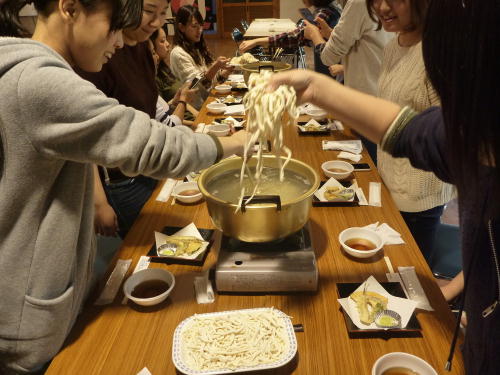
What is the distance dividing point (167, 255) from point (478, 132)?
1344 millimetres

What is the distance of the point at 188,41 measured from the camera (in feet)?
17.4

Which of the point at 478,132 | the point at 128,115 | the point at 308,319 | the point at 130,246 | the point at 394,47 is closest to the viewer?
the point at 478,132

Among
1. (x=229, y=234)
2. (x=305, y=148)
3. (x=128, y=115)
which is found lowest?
(x=305, y=148)

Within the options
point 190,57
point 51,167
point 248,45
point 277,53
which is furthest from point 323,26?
point 51,167

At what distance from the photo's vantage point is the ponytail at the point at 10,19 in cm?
145

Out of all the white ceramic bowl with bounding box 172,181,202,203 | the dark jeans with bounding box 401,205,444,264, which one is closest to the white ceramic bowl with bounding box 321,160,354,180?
the dark jeans with bounding box 401,205,444,264

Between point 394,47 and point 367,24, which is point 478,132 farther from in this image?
point 367,24

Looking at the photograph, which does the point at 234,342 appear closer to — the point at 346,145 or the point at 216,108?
the point at 346,145

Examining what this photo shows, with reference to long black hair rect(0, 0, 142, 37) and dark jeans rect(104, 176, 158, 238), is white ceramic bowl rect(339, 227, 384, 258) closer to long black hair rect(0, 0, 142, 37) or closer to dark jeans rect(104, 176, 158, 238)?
long black hair rect(0, 0, 142, 37)

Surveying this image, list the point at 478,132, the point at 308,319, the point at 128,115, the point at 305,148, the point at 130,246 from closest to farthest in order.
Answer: the point at 478,132, the point at 128,115, the point at 308,319, the point at 130,246, the point at 305,148

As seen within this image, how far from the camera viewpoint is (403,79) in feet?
7.45

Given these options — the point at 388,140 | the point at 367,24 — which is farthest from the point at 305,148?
the point at 388,140

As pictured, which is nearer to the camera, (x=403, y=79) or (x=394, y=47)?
(x=403, y=79)

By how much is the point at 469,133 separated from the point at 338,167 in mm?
1641
